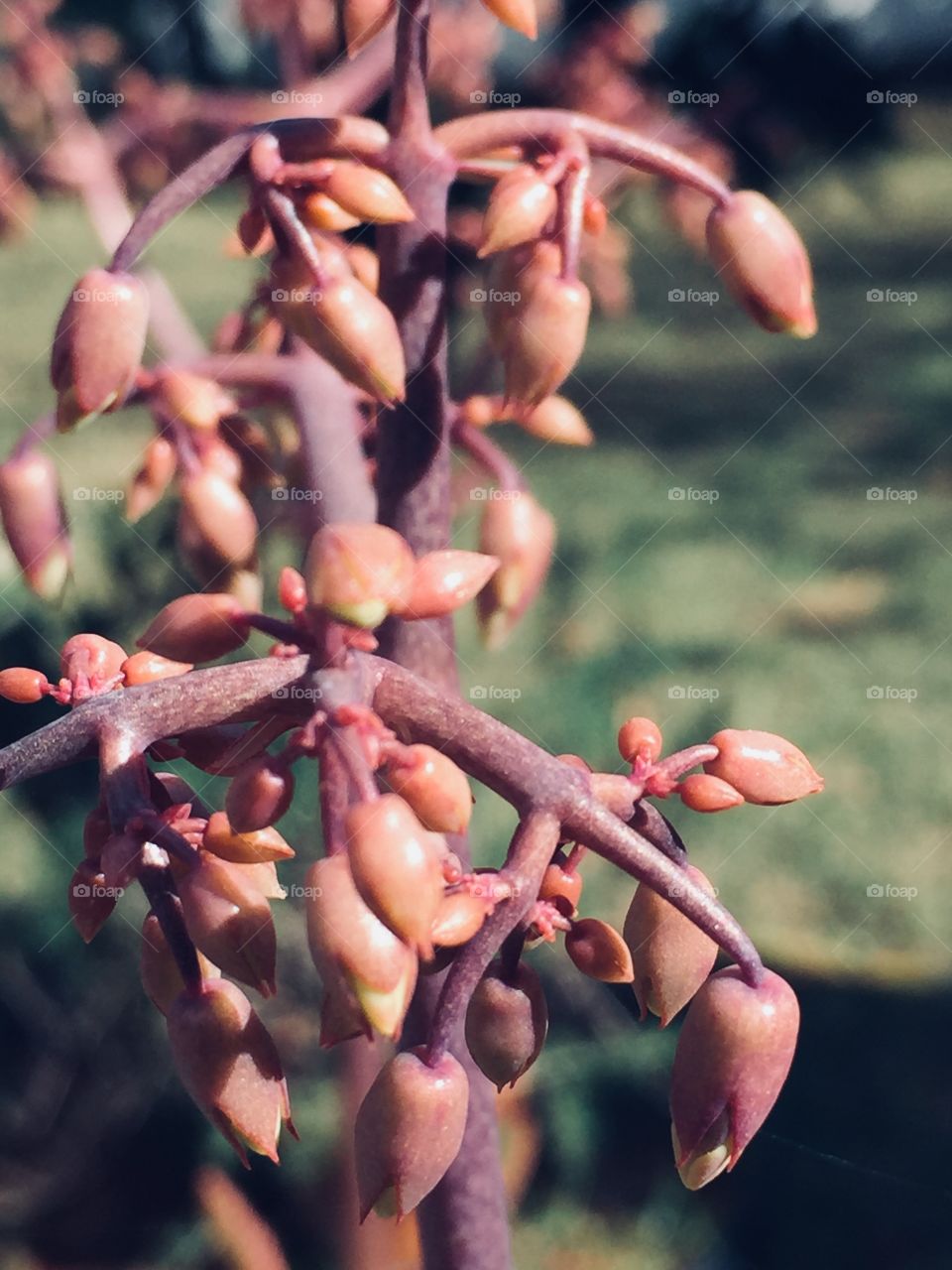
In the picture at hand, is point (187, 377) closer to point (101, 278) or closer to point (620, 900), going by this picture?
point (101, 278)

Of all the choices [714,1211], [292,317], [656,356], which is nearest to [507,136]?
[292,317]

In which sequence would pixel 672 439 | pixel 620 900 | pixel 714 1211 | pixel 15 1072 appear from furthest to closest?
pixel 672 439 < pixel 620 900 < pixel 15 1072 < pixel 714 1211

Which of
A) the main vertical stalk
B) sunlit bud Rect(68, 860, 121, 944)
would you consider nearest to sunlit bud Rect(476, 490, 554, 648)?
the main vertical stalk

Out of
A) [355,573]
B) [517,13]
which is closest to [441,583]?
[355,573]

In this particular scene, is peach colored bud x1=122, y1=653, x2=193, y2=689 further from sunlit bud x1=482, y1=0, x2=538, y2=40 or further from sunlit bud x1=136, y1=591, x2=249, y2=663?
sunlit bud x1=482, y1=0, x2=538, y2=40

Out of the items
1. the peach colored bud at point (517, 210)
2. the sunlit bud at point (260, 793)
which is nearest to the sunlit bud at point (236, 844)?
the sunlit bud at point (260, 793)
